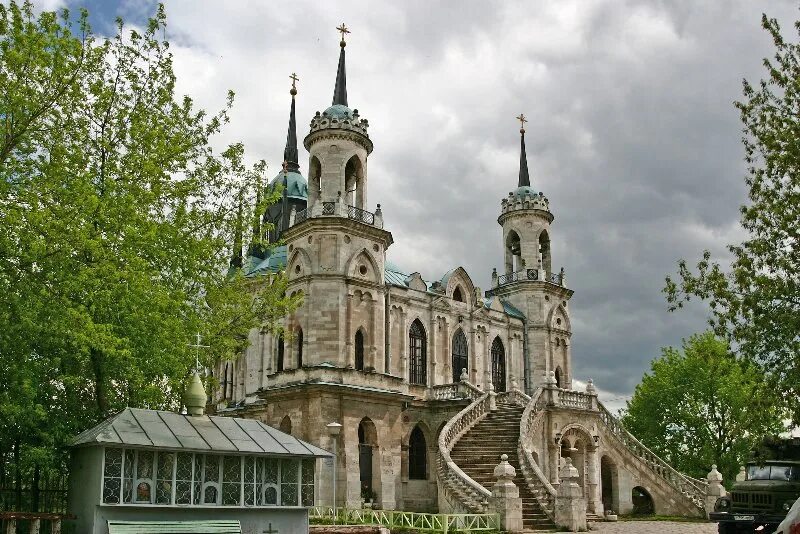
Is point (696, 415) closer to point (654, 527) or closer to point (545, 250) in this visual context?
point (545, 250)

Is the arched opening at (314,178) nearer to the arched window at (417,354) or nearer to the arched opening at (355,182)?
the arched opening at (355,182)

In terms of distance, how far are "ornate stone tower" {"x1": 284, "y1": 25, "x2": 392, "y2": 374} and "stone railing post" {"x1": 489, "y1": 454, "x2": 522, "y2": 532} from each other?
36.3 ft

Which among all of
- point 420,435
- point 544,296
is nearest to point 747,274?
point 420,435

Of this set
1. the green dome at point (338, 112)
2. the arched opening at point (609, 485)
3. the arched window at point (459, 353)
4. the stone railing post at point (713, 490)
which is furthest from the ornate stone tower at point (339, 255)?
the stone railing post at point (713, 490)

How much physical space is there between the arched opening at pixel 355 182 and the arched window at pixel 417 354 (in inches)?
263

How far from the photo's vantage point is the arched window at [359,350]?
119 feet

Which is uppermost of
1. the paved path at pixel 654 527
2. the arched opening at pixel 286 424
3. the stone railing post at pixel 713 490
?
the arched opening at pixel 286 424

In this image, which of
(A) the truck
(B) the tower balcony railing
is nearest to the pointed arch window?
(B) the tower balcony railing

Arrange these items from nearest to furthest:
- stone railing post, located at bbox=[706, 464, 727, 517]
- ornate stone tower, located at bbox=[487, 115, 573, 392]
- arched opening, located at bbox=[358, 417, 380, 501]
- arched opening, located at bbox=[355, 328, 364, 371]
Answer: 1. stone railing post, located at bbox=[706, 464, 727, 517]
2. arched opening, located at bbox=[358, 417, 380, 501]
3. arched opening, located at bbox=[355, 328, 364, 371]
4. ornate stone tower, located at bbox=[487, 115, 573, 392]

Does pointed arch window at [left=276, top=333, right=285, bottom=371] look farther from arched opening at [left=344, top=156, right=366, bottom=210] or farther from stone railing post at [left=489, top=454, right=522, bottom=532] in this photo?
stone railing post at [left=489, top=454, right=522, bottom=532]

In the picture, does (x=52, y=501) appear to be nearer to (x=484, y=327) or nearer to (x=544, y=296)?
(x=484, y=327)

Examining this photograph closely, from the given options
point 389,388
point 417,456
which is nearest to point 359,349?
point 389,388

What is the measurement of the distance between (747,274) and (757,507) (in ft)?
22.3

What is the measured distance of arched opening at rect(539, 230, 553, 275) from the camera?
156 feet
